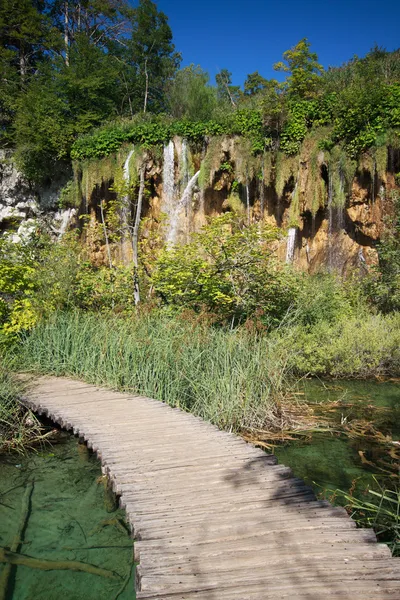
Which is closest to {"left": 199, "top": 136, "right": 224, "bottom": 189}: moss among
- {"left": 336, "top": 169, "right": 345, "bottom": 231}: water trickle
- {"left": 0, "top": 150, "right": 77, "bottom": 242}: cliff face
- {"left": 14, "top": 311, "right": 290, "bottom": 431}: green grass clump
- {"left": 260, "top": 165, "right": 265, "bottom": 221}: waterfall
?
{"left": 260, "top": 165, "right": 265, "bottom": 221}: waterfall

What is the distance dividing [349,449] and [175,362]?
229 centimetres

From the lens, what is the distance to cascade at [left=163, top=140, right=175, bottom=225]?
15336 mm

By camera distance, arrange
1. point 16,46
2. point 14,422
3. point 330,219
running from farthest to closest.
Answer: point 16,46, point 330,219, point 14,422

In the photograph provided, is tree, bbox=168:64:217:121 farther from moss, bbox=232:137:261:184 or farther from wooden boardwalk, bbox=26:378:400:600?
wooden boardwalk, bbox=26:378:400:600

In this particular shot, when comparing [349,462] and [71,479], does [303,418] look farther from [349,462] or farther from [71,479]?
[71,479]

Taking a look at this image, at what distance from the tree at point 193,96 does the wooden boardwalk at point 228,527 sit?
13647 millimetres

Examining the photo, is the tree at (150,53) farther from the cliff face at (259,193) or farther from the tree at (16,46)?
the cliff face at (259,193)

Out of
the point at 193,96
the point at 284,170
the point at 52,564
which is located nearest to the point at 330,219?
the point at 284,170

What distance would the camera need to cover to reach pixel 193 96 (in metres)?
16.4

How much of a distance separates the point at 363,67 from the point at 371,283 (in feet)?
23.6

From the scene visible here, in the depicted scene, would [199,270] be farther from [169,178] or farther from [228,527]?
[169,178]

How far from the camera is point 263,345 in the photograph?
6355 mm

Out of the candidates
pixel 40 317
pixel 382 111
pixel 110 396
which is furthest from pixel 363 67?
pixel 110 396

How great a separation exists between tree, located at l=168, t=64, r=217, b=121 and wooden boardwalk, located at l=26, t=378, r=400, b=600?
13647mm
